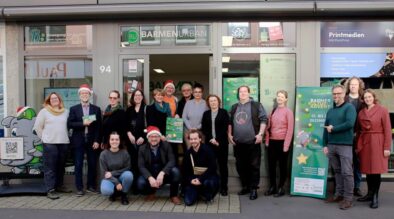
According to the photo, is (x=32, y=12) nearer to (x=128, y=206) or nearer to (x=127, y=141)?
(x=127, y=141)

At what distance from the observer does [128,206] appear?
6.26 metres

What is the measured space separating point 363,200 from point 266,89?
247cm

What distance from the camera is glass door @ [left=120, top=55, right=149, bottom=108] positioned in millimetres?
7762

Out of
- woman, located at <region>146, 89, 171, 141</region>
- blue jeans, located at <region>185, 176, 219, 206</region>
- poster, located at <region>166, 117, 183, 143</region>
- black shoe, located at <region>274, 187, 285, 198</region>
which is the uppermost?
woman, located at <region>146, 89, 171, 141</region>

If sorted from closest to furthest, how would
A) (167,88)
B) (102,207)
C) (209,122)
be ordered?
(102,207) → (209,122) → (167,88)

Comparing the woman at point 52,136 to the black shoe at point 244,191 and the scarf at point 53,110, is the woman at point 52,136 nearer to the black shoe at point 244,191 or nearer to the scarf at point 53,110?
the scarf at point 53,110

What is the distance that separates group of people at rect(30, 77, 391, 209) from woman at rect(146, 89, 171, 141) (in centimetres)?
2

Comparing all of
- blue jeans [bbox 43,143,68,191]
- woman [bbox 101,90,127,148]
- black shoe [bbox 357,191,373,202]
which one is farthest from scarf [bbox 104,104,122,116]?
black shoe [bbox 357,191,373,202]

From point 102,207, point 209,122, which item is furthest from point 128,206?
point 209,122

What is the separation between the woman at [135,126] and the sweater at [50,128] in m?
1.05

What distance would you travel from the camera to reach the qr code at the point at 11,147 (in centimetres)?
706

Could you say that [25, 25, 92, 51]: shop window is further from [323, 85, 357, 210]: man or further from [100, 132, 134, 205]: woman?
[323, 85, 357, 210]: man

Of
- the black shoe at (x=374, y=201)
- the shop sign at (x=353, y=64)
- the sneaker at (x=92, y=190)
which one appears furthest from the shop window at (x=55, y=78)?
the black shoe at (x=374, y=201)

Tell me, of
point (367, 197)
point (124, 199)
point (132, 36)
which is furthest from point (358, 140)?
point (132, 36)
